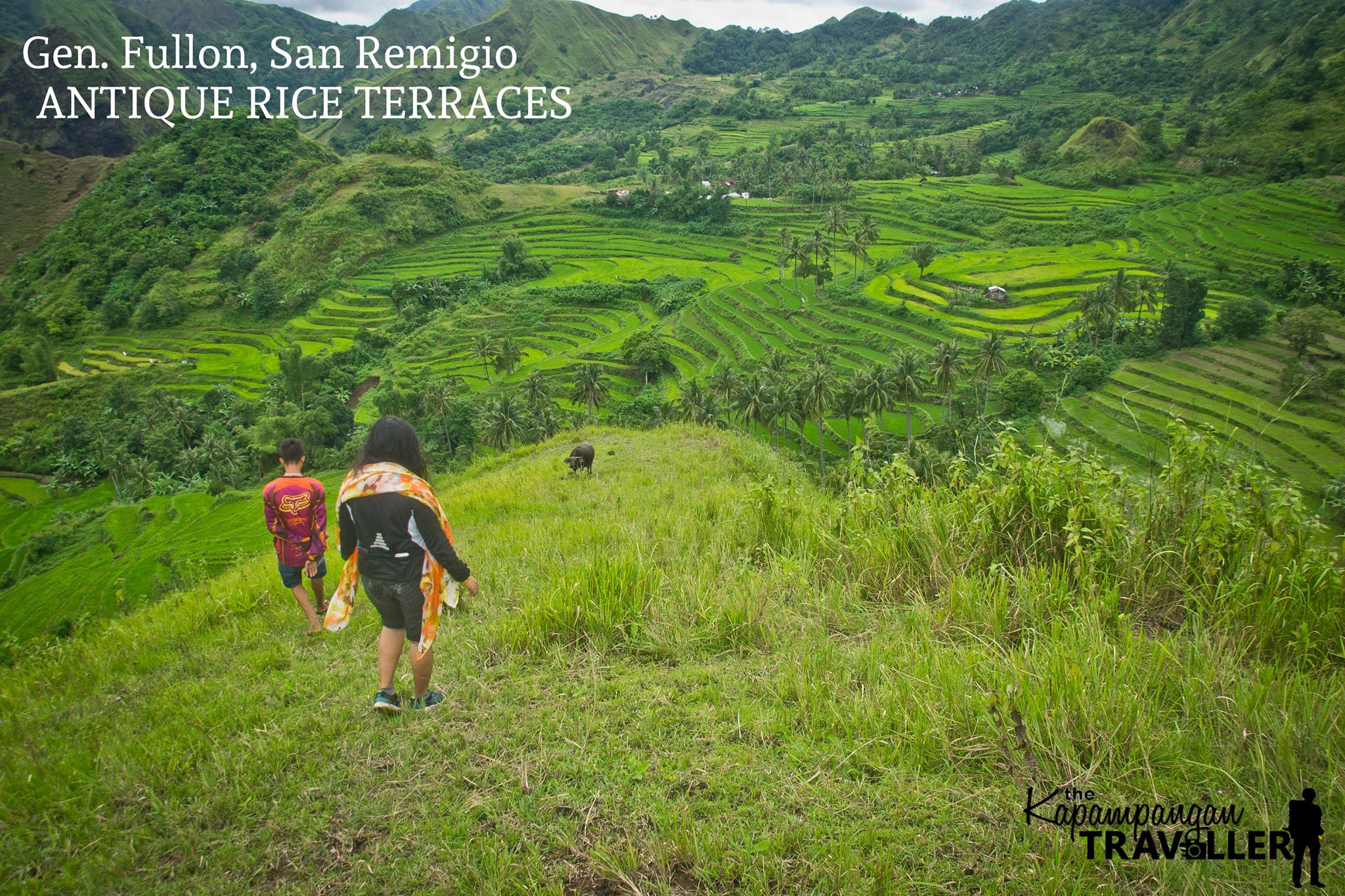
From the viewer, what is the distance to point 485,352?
4666 cm

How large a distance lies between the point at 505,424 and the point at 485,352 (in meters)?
13.7

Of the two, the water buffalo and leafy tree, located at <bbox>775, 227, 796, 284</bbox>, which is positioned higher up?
leafy tree, located at <bbox>775, 227, 796, 284</bbox>

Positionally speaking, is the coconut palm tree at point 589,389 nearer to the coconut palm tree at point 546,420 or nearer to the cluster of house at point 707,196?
the coconut palm tree at point 546,420

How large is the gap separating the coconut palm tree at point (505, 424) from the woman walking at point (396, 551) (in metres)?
32.5

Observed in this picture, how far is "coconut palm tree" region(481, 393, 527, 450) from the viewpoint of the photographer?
35250 millimetres

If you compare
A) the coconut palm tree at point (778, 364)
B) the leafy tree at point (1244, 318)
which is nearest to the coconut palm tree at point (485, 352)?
the coconut palm tree at point (778, 364)

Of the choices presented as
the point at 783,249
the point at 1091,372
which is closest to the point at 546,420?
the point at 1091,372

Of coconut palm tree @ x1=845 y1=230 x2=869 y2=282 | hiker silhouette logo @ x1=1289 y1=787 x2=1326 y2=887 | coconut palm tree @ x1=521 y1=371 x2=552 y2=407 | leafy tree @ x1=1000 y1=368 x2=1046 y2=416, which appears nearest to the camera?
hiker silhouette logo @ x1=1289 y1=787 x2=1326 y2=887

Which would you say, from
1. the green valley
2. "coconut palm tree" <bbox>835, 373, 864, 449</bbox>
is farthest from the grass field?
"coconut palm tree" <bbox>835, 373, 864, 449</bbox>

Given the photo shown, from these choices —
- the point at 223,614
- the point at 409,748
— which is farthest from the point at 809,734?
Answer: the point at 223,614

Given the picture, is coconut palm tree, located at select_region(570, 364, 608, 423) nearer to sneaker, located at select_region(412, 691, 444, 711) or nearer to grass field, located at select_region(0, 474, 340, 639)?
grass field, located at select_region(0, 474, 340, 639)

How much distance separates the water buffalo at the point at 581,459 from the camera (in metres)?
10.9

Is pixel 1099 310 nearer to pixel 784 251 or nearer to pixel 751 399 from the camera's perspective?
pixel 751 399

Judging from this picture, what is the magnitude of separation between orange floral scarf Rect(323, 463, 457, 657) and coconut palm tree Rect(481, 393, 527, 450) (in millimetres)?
32115
